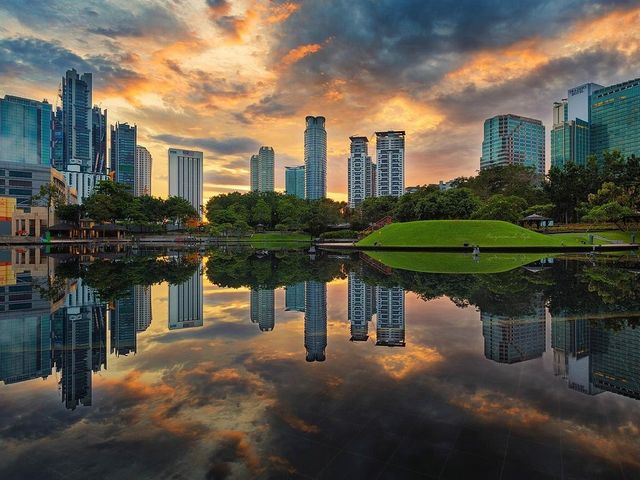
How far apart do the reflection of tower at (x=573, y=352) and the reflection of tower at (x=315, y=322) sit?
171 inches

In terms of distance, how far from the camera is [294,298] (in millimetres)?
13898

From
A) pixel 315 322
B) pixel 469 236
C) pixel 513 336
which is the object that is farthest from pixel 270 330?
pixel 469 236

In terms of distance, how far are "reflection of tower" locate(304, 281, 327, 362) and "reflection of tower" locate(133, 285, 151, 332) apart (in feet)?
14.4

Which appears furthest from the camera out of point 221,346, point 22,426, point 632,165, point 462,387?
point 632,165

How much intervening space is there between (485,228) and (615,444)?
128 ft

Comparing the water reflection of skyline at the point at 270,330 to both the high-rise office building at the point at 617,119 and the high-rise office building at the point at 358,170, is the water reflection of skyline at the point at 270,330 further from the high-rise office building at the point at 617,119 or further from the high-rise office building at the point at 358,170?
the high-rise office building at the point at 358,170

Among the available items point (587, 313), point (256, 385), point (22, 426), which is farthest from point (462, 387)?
point (587, 313)

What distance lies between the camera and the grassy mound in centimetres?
3847

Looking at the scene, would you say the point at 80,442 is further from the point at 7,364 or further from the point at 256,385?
the point at 7,364

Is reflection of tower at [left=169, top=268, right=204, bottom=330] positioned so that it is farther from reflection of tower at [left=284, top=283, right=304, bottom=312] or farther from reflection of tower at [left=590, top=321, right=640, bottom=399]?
reflection of tower at [left=590, top=321, right=640, bottom=399]

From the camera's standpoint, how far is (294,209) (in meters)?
90.0

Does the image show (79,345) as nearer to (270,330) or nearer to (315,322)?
(270,330)

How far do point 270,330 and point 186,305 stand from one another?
482 centimetres

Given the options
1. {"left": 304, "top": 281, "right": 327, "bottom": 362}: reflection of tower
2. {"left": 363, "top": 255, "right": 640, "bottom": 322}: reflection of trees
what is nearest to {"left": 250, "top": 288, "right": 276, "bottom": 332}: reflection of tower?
{"left": 304, "top": 281, "right": 327, "bottom": 362}: reflection of tower
